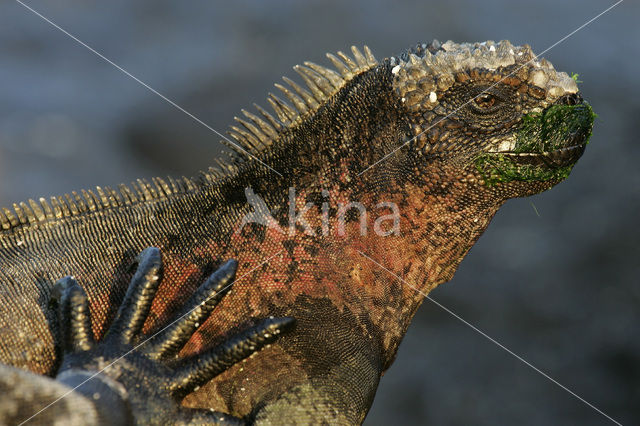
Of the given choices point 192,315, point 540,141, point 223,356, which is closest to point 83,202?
point 192,315

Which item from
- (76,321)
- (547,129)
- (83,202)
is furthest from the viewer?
(83,202)

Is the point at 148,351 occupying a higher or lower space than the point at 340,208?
lower

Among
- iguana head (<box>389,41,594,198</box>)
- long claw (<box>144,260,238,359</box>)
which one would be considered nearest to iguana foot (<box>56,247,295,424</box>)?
long claw (<box>144,260,238,359</box>)

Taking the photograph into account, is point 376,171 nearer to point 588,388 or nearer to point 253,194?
point 253,194

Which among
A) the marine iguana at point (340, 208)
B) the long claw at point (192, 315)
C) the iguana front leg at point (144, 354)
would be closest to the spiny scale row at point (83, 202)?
the marine iguana at point (340, 208)

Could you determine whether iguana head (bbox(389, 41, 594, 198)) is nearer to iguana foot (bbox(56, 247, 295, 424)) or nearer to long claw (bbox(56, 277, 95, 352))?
iguana foot (bbox(56, 247, 295, 424))

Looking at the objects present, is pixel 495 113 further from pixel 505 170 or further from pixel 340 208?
pixel 340 208

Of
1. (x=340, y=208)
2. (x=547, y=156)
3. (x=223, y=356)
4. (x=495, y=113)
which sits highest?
(x=495, y=113)

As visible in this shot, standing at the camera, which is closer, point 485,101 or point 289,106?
point 485,101
